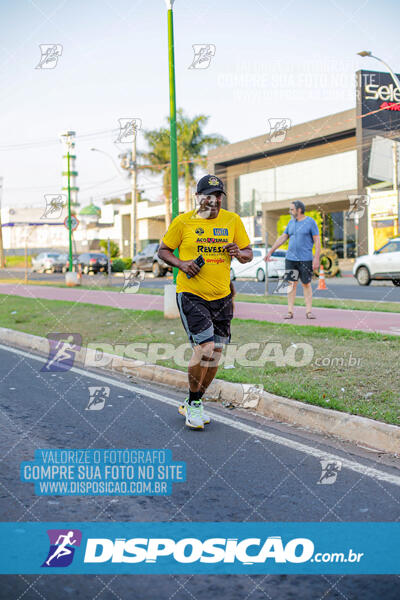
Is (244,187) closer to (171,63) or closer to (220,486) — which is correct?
(171,63)

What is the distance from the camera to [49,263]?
47.7 metres

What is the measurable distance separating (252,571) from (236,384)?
3.53m

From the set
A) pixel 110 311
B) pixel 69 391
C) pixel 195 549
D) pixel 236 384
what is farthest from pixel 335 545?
pixel 110 311

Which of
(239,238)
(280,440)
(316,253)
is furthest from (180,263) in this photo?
(316,253)

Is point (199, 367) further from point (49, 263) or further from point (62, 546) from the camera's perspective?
point (49, 263)

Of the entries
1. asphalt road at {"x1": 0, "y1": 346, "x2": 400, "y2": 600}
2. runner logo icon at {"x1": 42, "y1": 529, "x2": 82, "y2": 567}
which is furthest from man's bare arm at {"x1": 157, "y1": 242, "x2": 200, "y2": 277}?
runner logo icon at {"x1": 42, "y1": 529, "x2": 82, "y2": 567}

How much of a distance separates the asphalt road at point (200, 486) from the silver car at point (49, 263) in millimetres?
41560

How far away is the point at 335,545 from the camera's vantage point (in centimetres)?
321

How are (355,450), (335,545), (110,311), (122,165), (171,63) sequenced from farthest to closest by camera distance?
(122,165) → (110,311) → (171,63) → (355,450) → (335,545)

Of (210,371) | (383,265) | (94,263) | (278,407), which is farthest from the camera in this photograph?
(94,263)

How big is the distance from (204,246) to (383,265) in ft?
58.7

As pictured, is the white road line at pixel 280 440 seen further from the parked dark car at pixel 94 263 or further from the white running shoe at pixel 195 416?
the parked dark car at pixel 94 263

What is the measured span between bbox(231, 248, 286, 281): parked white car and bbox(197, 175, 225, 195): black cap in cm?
2100

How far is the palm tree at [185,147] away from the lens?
4809 centimetres
